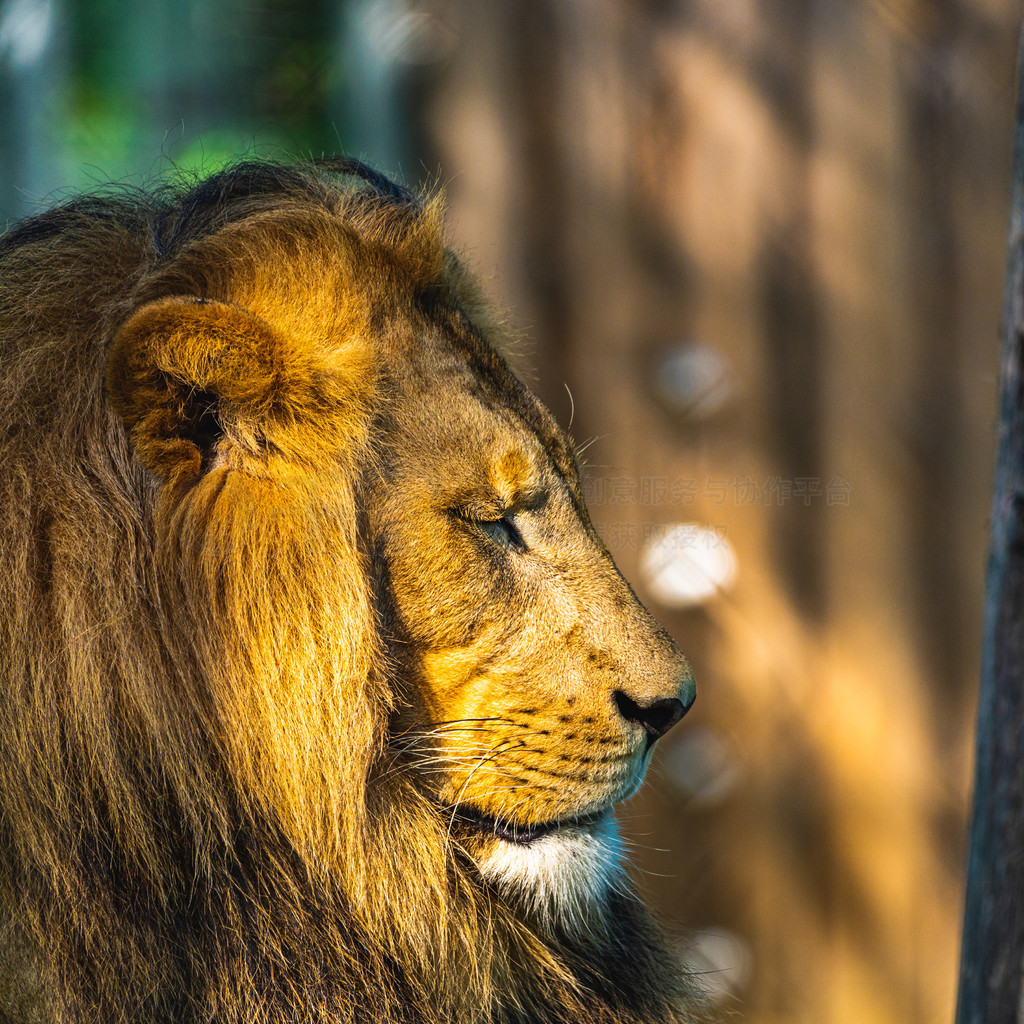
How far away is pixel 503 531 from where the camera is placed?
1.21m

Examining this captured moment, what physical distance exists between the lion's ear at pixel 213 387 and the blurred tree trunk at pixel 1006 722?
0.67 metres

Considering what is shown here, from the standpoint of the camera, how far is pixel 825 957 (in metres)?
2.68

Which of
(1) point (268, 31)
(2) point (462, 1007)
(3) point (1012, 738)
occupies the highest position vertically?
(1) point (268, 31)

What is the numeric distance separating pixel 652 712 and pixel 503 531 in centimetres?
27

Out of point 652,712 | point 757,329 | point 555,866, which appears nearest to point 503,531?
point 652,712

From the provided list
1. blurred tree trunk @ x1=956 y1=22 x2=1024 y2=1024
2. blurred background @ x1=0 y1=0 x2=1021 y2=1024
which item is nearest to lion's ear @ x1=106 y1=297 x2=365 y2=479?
blurred tree trunk @ x1=956 y1=22 x2=1024 y2=1024

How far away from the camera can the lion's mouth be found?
4.09ft

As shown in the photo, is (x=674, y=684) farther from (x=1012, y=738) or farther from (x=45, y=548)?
(x=45, y=548)

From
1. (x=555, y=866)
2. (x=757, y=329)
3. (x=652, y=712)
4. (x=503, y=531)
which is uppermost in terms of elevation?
(x=757, y=329)

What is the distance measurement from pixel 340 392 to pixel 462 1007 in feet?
2.34

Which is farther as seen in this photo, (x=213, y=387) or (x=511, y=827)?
(x=511, y=827)

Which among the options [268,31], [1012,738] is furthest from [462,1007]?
[268,31]

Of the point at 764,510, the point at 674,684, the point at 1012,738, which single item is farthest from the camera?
the point at 764,510

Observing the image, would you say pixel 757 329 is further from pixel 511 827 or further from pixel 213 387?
pixel 213 387
